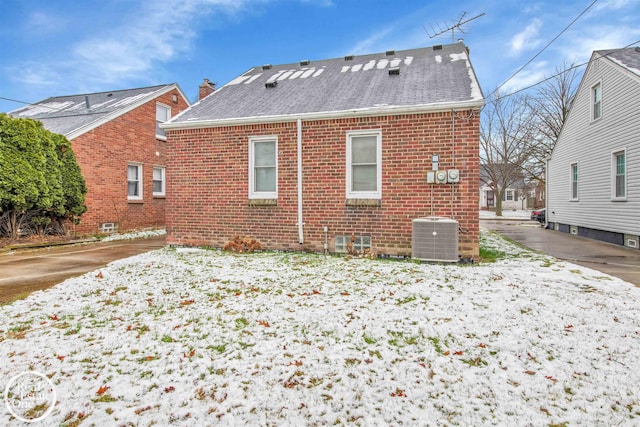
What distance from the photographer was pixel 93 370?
2756 mm

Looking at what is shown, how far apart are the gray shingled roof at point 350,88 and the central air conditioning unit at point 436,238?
2397mm

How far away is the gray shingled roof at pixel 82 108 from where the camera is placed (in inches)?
500

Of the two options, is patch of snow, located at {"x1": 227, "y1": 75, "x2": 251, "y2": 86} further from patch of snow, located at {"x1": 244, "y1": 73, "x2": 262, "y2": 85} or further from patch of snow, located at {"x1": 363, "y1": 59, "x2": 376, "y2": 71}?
patch of snow, located at {"x1": 363, "y1": 59, "x2": 376, "y2": 71}

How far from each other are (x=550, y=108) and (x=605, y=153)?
17.4 metres

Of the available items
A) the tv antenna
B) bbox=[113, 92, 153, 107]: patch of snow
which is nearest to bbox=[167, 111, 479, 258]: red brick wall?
the tv antenna

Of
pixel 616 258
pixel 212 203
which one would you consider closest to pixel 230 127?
pixel 212 203

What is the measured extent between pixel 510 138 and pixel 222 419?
34.8 meters

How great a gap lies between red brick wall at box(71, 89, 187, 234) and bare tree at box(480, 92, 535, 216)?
26.6 meters

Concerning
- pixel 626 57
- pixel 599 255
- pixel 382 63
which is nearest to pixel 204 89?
pixel 382 63

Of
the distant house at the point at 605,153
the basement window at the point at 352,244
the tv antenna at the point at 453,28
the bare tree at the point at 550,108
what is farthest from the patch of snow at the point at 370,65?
the bare tree at the point at 550,108

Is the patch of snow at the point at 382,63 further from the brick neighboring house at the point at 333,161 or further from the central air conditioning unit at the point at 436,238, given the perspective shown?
the central air conditioning unit at the point at 436,238

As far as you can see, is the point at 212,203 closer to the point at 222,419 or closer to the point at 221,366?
the point at 221,366

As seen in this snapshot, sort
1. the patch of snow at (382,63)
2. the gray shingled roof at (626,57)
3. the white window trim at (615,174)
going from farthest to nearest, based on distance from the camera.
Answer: the patch of snow at (382,63), the white window trim at (615,174), the gray shingled roof at (626,57)

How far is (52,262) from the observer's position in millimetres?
7383
